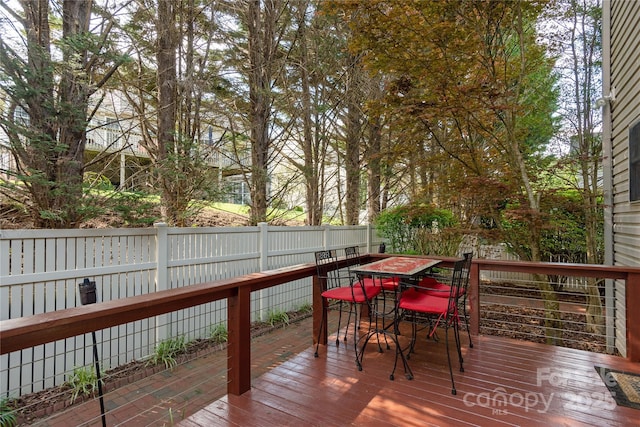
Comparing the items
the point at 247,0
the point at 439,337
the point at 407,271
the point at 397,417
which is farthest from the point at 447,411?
the point at 247,0

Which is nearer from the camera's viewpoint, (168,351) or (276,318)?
(168,351)

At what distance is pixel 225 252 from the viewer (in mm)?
4391

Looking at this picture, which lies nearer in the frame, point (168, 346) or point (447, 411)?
point (447, 411)

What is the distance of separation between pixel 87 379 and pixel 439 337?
134 inches

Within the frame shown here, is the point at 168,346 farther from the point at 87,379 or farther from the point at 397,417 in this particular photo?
the point at 397,417

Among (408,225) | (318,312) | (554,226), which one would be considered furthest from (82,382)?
(408,225)

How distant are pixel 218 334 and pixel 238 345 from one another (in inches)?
80.0

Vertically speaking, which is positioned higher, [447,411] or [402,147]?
[402,147]

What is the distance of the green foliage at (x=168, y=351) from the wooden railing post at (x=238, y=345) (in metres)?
1.49

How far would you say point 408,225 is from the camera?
7191mm

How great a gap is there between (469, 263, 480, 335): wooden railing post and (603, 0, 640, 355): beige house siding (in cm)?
164

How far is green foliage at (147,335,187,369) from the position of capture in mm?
3531

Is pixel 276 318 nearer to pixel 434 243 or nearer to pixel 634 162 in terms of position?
pixel 434 243

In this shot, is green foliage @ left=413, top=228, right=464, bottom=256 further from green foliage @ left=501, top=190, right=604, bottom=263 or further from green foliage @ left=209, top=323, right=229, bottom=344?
green foliage @ left=209, top=323, right=229, bottom=344
